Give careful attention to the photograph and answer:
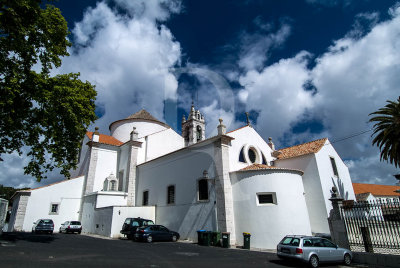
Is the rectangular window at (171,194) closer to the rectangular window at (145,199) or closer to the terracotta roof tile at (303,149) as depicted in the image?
the rectangular window at (145,199)

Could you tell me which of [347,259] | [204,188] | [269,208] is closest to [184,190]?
[204,188]

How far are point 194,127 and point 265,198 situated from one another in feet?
85.3

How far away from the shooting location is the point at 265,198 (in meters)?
17.4

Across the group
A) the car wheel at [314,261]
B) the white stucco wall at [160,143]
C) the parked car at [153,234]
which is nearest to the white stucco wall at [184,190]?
the parked car at [153,234]

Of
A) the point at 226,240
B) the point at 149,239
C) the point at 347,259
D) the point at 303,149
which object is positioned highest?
the point at 303,149

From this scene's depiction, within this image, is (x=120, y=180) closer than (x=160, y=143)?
Yes

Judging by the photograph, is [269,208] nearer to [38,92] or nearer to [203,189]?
[203,189]

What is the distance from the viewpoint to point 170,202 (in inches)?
885

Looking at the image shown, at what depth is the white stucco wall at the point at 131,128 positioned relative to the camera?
3491 cm

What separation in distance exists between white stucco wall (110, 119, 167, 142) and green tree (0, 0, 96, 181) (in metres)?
17.5

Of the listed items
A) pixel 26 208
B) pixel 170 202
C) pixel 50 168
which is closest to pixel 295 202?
pixel 170 202

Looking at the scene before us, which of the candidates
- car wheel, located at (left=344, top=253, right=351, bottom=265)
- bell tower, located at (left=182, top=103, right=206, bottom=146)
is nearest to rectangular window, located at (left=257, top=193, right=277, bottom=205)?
car wheel, located at (left=344, top=253, right=351, bottom=265)

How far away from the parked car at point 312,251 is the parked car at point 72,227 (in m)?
20.8

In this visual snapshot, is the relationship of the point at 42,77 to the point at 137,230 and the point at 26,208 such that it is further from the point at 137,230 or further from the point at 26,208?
the point at 26,208
